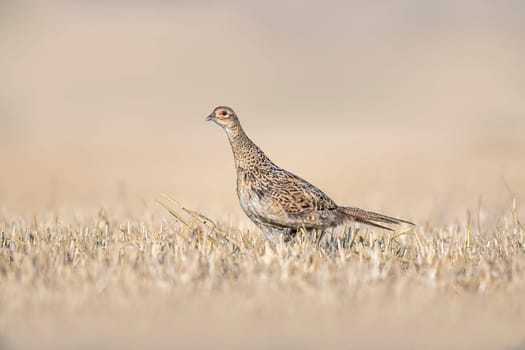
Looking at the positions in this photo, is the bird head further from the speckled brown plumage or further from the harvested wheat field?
the harvested wheat field

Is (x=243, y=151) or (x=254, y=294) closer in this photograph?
(x=254, y=294)

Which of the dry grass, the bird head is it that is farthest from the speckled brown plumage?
the dry grass

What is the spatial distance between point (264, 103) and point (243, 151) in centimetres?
5733

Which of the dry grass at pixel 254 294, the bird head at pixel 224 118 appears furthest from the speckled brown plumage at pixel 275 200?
the dry grass at pixel 254 294

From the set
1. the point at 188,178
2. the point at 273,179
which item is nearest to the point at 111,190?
the point at 188,178

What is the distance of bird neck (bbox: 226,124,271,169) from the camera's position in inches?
294

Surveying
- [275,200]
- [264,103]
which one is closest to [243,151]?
[275,200]

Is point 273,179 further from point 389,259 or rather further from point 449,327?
point 449,327

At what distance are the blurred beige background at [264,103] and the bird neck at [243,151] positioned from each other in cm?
431

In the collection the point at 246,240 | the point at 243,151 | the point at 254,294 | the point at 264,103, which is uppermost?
the point at 264,103

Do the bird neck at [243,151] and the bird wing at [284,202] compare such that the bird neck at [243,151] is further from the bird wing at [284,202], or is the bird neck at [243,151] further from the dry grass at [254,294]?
the dry grass at [254,294]

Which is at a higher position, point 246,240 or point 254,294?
point 246,240

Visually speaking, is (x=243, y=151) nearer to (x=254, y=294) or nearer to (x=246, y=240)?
(x=246, y=240)

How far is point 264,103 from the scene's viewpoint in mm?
64562
